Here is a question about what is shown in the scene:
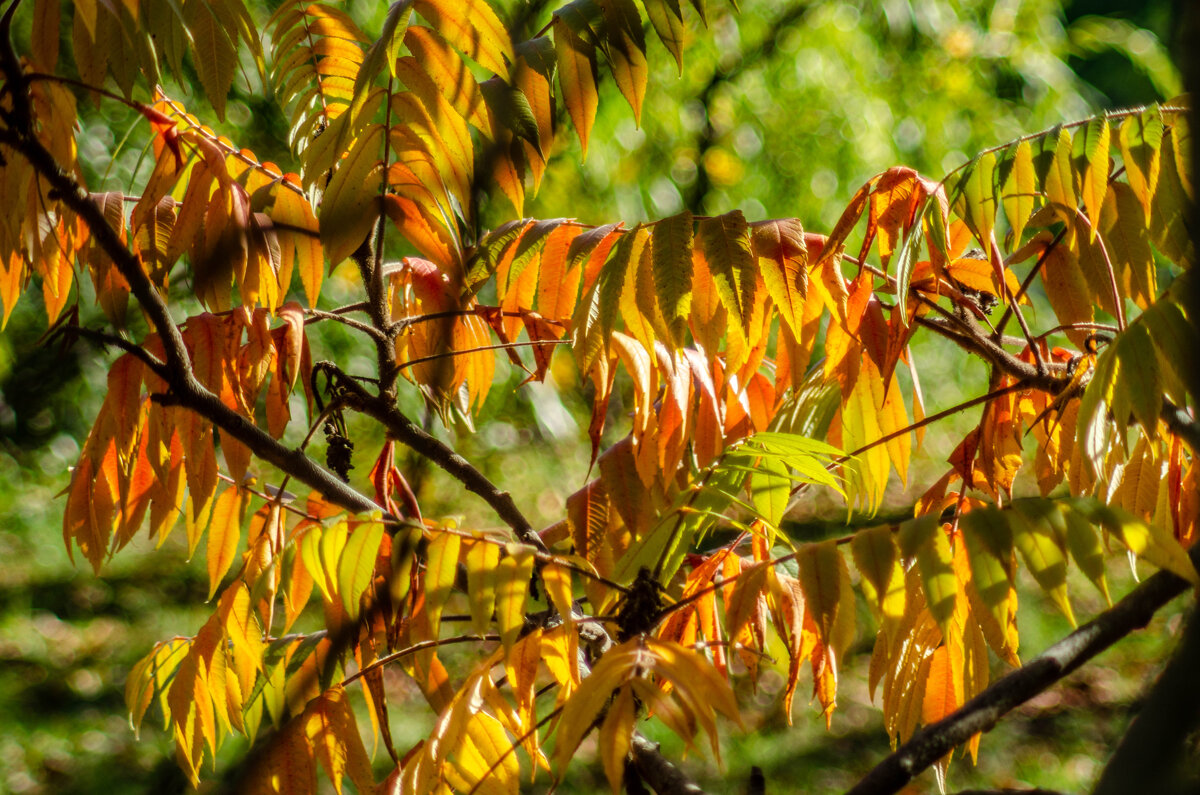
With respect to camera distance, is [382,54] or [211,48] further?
[211,48]

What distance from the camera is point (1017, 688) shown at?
576 millimetres

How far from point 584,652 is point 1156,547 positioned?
0.70m

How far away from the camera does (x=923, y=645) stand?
943mm

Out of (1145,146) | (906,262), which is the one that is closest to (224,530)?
(906,262)

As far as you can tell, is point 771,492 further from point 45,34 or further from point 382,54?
point 45,34

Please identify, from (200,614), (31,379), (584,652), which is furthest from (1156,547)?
(31,379)

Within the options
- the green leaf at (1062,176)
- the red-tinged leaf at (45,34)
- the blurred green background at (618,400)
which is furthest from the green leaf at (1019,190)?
the blurred green background at (618,400)

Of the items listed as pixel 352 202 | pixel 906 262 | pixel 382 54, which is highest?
pixel 382 54

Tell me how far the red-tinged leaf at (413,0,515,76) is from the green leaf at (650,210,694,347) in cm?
27

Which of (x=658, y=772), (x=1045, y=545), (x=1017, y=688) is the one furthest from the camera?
(x=658, y=772)

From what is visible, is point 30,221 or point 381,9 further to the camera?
point 381,9

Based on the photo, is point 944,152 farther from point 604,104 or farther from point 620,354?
point 620,354

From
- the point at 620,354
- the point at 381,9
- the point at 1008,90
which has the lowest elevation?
the point at 620,354

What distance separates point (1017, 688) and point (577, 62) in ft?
2.44
